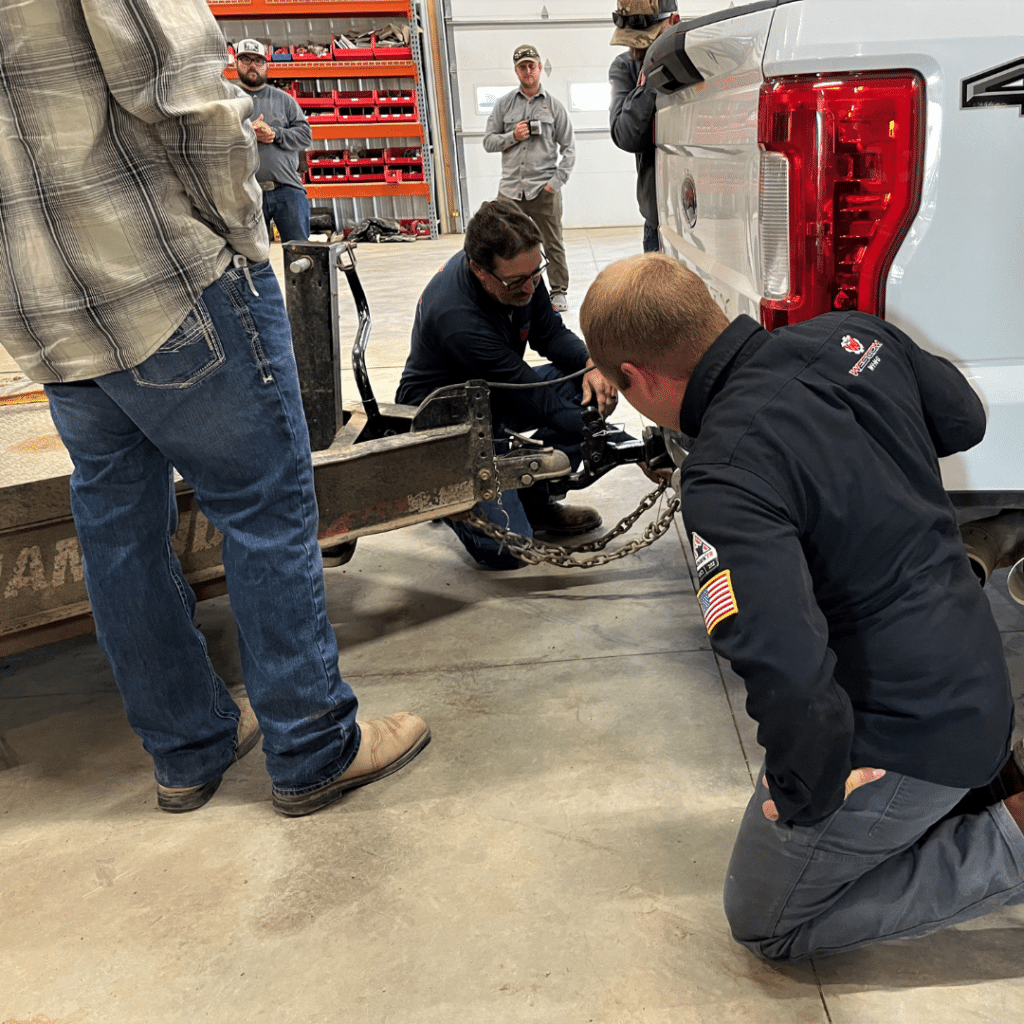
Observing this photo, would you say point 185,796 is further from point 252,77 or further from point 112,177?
point 252,77

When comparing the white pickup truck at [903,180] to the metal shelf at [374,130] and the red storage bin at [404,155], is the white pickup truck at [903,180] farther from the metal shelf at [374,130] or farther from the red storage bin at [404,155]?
the red storage bin at [404,155]

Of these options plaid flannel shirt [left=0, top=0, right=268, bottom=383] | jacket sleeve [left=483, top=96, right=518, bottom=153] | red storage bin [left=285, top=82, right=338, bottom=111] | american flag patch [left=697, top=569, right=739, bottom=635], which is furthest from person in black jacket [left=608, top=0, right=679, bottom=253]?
red storage bin [left=285, top=82, right=338, bottom=111]

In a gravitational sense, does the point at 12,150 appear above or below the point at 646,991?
above

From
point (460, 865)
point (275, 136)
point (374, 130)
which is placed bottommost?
point (460, 865)

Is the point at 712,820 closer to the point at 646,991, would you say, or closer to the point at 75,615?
the point at 646,991

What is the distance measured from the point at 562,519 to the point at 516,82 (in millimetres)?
11713

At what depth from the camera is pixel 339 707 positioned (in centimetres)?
212

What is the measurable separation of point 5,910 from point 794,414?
1.79 m

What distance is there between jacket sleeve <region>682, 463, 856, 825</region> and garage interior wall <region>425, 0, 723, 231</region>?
538 inches

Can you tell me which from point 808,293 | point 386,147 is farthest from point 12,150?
point 386,147

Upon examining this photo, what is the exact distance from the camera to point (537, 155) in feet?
25.4

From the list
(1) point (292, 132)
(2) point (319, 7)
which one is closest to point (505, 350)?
(1) point (292, 132)

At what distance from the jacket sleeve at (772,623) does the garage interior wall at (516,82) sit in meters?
13.7

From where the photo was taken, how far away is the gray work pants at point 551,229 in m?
7.73
